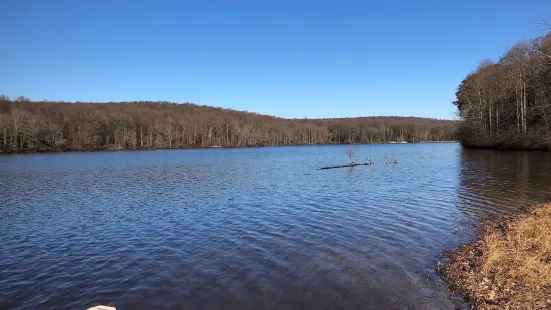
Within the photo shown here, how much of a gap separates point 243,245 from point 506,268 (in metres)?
7.35

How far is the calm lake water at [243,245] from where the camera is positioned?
769cm

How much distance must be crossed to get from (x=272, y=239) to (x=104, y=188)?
19957mm

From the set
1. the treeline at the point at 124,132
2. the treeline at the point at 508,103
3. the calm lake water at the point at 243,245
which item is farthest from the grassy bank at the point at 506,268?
the treeline at the point at 124,132

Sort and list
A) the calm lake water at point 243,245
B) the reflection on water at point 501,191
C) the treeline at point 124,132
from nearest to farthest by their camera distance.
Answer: the calm lake water at point 243,245 → the reflection on water at point 501,191 → the treeline at point 124,132

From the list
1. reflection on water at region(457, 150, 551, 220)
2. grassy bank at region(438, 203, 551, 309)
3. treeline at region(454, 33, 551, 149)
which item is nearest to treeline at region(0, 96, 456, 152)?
treeline at region(454, 33, 551, 149)

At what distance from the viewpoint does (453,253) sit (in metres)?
9.70

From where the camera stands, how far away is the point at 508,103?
5850 cm

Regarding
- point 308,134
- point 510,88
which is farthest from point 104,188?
point 308,134

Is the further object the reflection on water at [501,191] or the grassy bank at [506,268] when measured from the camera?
the reflection on water at [501,191]

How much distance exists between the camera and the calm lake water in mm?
7688

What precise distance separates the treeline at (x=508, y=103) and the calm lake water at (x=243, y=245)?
103 feet

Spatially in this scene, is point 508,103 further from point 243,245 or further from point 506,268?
point 243,245

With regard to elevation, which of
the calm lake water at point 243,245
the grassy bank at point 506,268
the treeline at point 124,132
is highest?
the treeline at point 124,132

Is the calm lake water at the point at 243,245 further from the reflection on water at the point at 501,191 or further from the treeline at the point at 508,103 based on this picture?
the treeline at the point at 508,103
